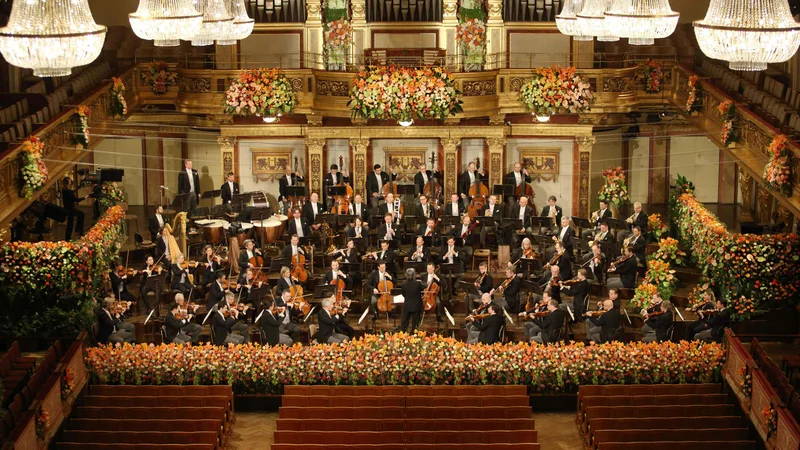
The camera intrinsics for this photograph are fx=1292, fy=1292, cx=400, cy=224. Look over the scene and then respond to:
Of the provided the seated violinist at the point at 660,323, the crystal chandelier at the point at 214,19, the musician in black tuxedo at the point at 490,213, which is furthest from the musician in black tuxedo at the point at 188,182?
the seated violinist at the point at 660,323

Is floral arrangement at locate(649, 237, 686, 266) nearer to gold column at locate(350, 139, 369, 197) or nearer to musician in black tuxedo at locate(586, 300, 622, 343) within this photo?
musician in black tuxedo at locate(586, 300, 622, 343)

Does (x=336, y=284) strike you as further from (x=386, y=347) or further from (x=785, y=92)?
(x=785, y=92)

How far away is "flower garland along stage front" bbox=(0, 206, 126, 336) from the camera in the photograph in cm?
1739

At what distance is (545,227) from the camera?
21469 millimetres

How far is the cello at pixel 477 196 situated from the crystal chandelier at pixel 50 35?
1077 centimetres

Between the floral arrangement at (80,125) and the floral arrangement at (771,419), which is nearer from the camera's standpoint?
the floral arrangement at (771,419)

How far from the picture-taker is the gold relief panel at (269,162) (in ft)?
80.5

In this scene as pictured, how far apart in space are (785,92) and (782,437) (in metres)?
7.65

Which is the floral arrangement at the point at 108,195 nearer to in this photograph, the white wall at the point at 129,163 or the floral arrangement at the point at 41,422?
the white wall at the point at 129,163

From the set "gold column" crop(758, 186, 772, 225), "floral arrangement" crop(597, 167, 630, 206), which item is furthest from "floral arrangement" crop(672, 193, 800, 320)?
"gold column" crop(758, 186, 772, 225)

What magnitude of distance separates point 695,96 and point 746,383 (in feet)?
21.8

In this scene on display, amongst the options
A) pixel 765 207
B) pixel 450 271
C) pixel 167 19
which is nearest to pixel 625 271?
pixel 450 271

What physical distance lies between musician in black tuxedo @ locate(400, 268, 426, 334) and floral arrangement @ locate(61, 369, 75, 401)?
4882 mm

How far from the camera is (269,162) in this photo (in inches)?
967
